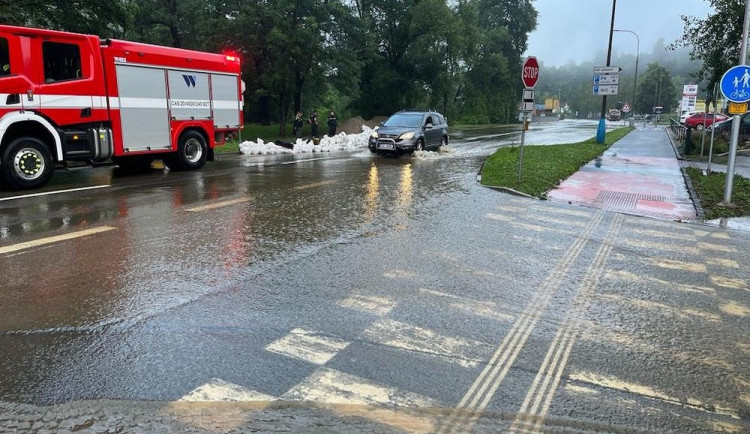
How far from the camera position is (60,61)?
37.5 feet

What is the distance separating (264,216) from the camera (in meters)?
8.60

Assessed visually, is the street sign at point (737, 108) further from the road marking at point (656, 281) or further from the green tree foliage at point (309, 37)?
the green tree foliage at point (309, 37)

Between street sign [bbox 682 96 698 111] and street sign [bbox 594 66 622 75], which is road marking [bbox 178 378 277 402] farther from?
street sign [bbox 682 96 698 111]

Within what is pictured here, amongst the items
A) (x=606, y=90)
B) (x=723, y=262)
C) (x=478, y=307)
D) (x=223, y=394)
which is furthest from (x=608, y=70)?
(x=223, y=394)

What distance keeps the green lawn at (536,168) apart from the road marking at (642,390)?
7868mm

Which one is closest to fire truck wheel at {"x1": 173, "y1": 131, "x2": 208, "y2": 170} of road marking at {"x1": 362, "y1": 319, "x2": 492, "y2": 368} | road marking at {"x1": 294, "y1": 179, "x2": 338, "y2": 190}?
road marking at {"x1": 294, "y1": 179, "x2": 338, "y2": 190}

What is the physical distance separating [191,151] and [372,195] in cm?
658

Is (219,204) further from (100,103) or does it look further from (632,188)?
(632,188)

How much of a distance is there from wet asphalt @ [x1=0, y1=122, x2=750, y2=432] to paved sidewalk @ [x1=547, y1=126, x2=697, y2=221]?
1.45 metres

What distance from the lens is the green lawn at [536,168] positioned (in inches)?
486

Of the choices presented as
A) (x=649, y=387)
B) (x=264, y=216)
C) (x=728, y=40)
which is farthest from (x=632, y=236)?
(x=728, y=40)

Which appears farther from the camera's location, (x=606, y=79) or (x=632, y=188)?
(x=606, y=79)

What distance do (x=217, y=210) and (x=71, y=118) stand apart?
16.6 ft

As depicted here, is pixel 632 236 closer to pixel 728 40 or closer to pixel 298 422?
pixel 298 422
